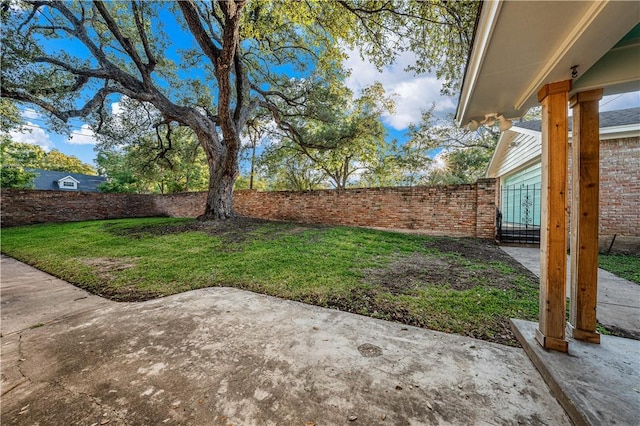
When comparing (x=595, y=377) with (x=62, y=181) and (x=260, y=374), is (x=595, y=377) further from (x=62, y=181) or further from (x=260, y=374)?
(x=62, y=181)

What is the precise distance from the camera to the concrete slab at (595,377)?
1.19 meters

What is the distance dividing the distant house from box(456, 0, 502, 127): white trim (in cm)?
2487

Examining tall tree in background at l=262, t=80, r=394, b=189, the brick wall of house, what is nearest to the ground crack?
the brick wall of house

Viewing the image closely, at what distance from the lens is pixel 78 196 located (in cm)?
1134

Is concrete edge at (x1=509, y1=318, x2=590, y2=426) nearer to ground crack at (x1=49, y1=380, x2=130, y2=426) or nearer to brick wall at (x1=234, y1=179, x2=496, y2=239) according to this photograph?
ground crack at (x1=49, y1=380, x2=130, y2=426)

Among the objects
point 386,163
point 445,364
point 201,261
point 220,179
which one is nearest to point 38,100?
point 220,179

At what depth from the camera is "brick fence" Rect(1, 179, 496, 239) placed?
20.0 ft

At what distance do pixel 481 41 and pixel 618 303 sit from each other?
3325mm

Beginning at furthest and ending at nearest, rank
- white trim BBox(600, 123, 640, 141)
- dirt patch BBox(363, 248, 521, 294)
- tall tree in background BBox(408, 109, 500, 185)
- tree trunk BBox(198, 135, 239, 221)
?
tall tree in background BBox(408, 109, 500, 185)
tree trunk BBox(198, 135, 239, 221)
white trim BBox(600, 123, 640, 141)
dirt patch BBox(363, 248, 521, 294)

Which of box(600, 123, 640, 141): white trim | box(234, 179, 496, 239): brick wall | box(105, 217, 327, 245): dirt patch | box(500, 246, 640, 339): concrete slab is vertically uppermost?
box(600, 123, 640, 141): white trim

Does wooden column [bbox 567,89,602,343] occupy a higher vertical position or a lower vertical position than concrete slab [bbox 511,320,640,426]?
higher

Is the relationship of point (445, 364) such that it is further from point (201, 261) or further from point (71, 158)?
point (71, 158)

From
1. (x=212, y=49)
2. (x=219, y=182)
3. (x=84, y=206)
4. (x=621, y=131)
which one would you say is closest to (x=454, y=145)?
(x=621, y=131)

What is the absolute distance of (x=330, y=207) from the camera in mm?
7953
